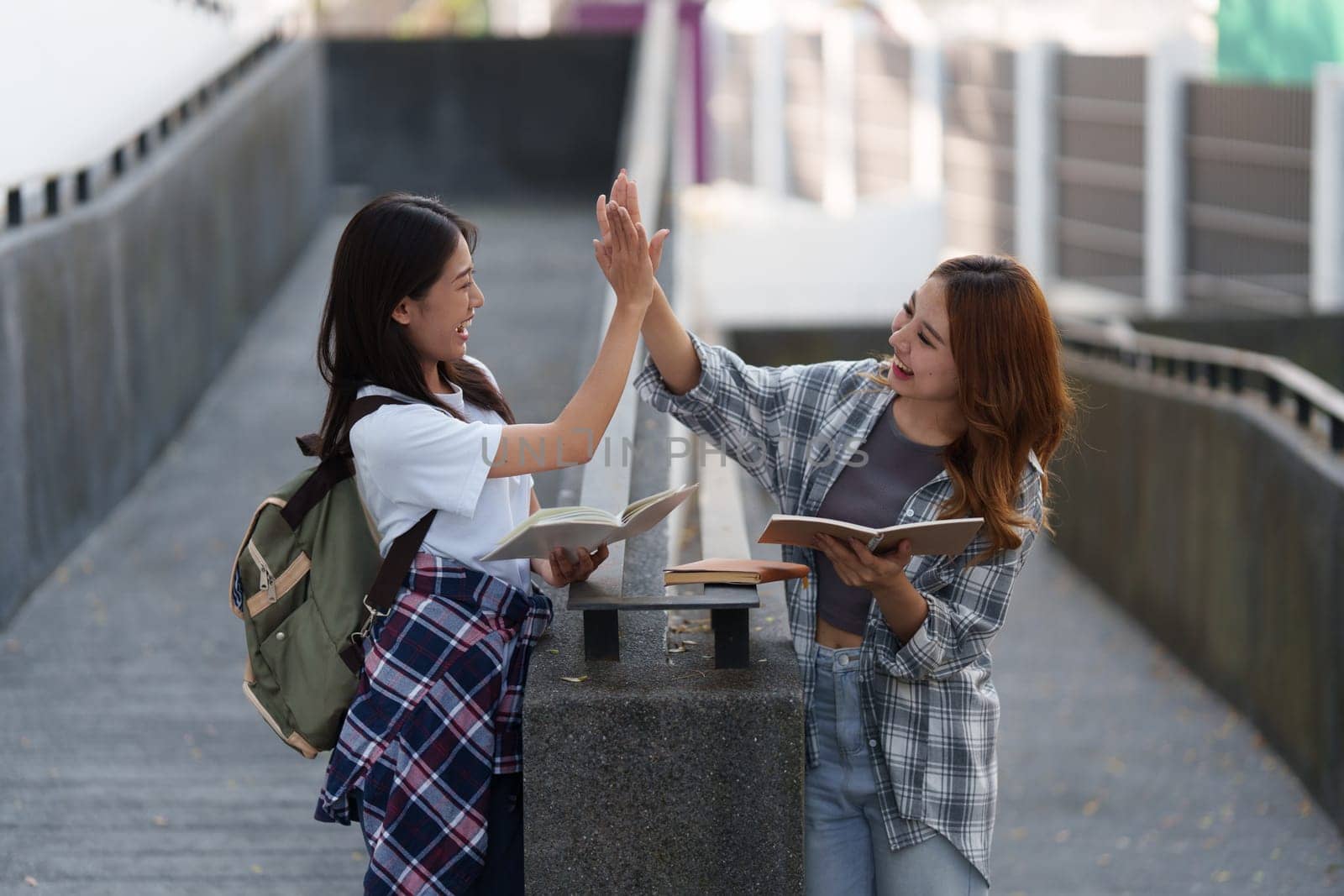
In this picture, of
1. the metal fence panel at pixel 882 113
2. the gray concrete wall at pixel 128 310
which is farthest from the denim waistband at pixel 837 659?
the metal fence panel at pixel 882 113

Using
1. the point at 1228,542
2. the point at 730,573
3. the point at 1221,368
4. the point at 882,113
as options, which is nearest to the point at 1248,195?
Answer: the point at 1221,368

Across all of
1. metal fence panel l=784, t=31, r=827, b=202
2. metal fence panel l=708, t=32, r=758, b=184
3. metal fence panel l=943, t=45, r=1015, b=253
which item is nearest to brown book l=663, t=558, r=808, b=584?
metal fence panel l=943, t=45, r=1015, b=253

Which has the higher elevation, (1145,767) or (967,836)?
(967,836)

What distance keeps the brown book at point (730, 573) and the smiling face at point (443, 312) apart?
62cm

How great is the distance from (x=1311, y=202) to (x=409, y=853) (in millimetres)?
25144

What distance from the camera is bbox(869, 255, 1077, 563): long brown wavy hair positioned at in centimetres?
322

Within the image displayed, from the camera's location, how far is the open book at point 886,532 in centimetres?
295

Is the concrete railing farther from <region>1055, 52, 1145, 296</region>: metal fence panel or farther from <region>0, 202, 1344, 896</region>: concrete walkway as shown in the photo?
<region>1055, 52, 1145, 296</region>: metal fence panel

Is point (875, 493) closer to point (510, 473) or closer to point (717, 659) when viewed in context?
point (717, 659)

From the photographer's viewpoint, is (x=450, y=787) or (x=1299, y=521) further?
(x=1299, y=521)

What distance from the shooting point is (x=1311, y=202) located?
2566cm

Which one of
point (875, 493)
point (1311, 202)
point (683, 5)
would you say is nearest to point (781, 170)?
point (683, 5)

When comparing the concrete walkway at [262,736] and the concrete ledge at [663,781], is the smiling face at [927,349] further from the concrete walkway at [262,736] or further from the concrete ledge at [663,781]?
the concrete walkway at [262,736]

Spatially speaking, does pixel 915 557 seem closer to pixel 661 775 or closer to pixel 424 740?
pixel 661 775
